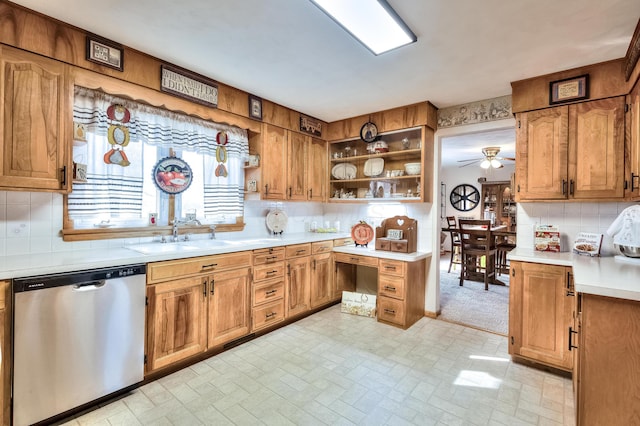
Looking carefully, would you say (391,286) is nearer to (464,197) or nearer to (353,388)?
(353,388)

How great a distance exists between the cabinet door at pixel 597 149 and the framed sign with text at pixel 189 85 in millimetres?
3203

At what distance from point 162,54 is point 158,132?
66 cm

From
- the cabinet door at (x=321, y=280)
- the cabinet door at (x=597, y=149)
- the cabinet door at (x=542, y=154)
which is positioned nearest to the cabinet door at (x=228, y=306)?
the cabinet door at (x=321, y=280)

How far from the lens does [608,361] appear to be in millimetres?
1463

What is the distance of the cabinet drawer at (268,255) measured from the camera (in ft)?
9.53

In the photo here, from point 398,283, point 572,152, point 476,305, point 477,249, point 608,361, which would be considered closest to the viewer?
point 608,361

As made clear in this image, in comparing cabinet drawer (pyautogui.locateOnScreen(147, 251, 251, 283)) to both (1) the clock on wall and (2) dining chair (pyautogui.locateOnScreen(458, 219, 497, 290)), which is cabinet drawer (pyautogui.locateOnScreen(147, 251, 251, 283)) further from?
(1) the clock on wall

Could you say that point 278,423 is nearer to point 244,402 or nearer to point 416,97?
point 244,402

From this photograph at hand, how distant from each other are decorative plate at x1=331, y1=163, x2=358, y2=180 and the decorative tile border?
4.18 ft

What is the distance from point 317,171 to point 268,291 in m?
1.83

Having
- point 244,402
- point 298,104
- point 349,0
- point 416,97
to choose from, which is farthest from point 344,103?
point 244,402

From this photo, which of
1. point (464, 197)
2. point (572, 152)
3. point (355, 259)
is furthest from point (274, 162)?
point (464, 197)

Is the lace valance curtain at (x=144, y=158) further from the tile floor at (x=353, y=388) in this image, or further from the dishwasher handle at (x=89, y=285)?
the tile floor at (x=353, y=388)

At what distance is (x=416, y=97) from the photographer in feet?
10.4
